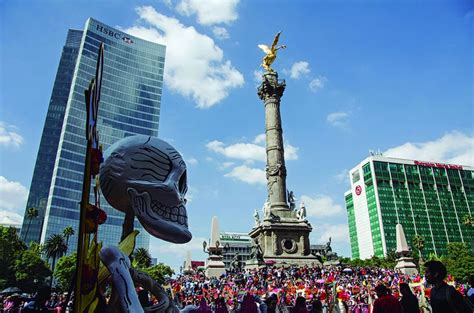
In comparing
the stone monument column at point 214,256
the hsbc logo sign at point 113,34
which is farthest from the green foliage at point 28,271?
the hsbc logo sign at point 113,34

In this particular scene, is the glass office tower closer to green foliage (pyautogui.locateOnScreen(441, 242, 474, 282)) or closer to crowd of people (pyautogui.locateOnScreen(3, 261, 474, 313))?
crowd of people (pyautogui.locateOnScreen(3, 261, 474, 313))

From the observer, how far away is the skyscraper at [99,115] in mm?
73125

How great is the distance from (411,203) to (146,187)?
9159cm

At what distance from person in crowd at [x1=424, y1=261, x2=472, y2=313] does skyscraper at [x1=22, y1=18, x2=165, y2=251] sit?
235 feet

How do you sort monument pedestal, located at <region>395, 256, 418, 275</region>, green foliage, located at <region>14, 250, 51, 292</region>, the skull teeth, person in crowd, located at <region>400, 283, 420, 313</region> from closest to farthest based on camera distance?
the skull teeth, person in crowd, located at <region>400, 283, 420, 313</region>, monument pedestal, located at <region>395, 256, 418, 275</region>, green foliage, located at <region>14, 250, 51, 292</region>

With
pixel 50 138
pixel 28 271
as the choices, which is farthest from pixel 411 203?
pixel 50 138

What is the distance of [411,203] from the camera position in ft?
275

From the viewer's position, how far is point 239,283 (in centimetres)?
1917

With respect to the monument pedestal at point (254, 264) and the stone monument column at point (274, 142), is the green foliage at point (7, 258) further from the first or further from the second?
the stone monument column at point (274, 142)

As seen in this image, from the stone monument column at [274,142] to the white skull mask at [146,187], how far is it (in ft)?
79.0

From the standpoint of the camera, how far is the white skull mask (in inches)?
163

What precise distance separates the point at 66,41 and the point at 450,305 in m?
117

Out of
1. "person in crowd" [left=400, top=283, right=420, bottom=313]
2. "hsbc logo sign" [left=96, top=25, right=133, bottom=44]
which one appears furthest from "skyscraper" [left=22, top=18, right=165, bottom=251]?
"person in crowd" [left=400, top=283, right=420, bottom=313]

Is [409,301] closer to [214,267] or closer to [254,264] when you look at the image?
[214,267]
